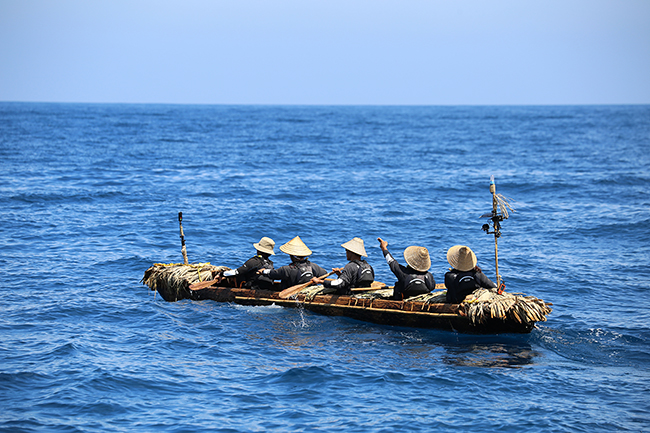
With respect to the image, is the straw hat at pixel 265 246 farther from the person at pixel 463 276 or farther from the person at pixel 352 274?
the person at pixel 463 276

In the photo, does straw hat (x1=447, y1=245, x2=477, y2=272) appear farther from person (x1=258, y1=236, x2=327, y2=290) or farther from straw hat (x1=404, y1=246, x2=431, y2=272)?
person (x1=258, y1=236, x2=327, y2=290)

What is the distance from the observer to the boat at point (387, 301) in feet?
42.7

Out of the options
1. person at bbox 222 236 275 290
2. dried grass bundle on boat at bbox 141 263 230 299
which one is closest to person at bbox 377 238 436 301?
person at bbox 222 236 275 290

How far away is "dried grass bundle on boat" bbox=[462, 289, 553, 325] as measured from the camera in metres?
12.8

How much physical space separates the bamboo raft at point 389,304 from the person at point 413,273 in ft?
0.77

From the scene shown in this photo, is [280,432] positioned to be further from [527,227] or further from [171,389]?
[527,227]

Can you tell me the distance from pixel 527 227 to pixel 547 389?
56.7 ft

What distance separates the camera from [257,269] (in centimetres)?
1625

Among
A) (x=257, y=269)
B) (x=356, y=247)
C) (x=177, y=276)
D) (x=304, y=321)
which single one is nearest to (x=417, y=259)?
(x=356, y=247)

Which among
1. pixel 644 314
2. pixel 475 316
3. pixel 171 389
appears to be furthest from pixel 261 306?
pixel 644 314

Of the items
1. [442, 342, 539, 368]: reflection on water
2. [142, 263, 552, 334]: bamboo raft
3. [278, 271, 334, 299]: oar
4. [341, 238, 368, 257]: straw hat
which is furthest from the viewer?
[278, 271, 334, 299]: oar

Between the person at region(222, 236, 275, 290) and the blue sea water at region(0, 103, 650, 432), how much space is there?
0.78 meters

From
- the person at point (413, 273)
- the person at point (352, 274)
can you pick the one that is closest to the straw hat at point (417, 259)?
the person at point (413, 273)

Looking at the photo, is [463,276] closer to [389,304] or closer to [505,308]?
[505,308]
